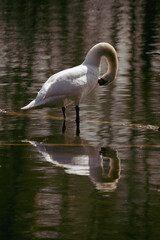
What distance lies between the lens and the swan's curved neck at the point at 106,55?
1252 cm

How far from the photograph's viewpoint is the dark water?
7.35 metres

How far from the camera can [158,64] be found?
18250mm

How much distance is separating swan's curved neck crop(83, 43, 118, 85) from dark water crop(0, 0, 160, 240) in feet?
1.97

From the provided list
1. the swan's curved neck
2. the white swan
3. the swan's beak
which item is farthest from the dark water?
the swan's curved neck

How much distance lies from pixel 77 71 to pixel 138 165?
3.06 metres

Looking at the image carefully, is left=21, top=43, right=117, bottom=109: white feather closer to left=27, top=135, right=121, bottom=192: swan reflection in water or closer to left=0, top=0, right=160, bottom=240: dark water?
left=0, top=0, right=160, bottom=240: dark water

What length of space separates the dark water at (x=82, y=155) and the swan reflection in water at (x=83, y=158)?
0.04 ft

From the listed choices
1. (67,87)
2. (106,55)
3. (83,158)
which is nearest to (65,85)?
(67,87)

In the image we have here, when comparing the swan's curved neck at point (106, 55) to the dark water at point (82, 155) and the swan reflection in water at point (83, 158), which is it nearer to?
the dark water at point (82, 155)

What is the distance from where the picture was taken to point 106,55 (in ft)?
41.3

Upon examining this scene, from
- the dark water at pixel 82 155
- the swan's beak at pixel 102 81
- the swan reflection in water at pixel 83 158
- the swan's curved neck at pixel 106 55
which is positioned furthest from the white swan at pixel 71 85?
the swan reflection in water at pixel 83 158

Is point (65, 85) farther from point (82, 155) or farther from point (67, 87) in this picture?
point (82, 155)

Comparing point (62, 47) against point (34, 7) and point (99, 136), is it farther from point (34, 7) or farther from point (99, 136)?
point (34, 7)

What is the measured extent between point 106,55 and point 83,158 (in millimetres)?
3076
